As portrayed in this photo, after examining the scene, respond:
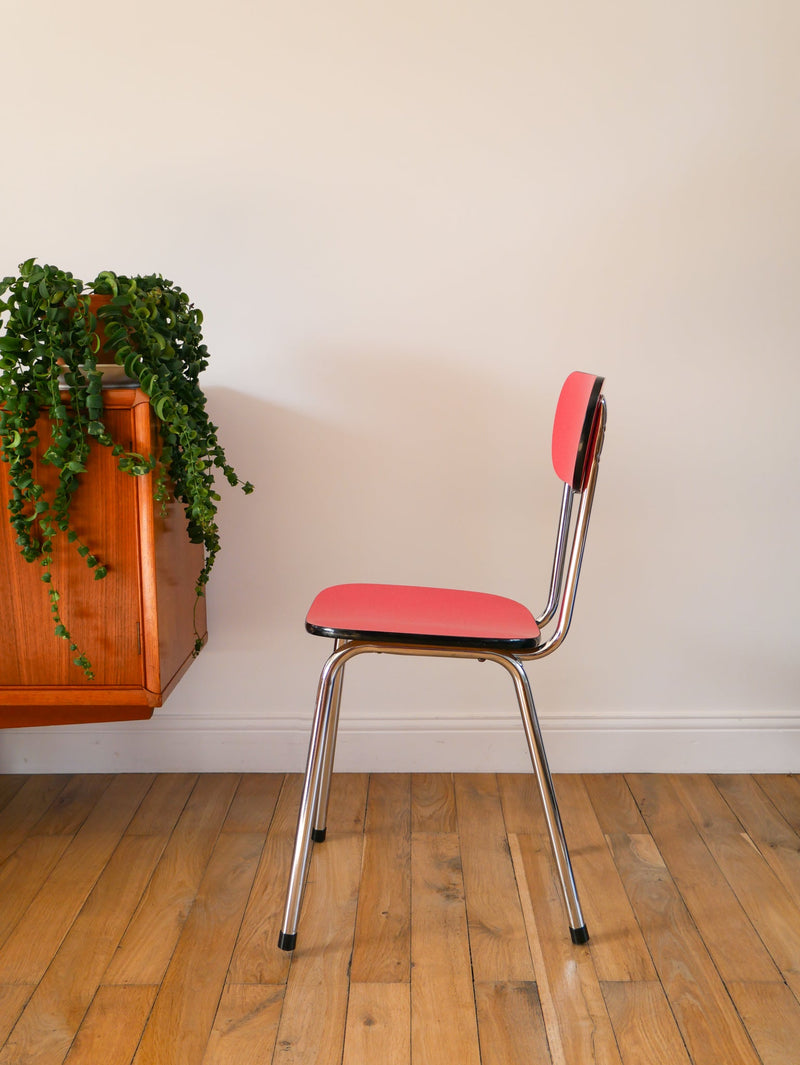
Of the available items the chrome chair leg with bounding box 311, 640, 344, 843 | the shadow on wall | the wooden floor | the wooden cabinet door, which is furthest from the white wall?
the wooden cabinet door

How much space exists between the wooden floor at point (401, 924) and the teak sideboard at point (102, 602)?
311 millimetres

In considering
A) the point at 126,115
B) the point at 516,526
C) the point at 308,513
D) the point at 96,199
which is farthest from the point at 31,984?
the point at 126,115

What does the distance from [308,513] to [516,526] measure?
0.46m

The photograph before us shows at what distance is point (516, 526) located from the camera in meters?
1.93

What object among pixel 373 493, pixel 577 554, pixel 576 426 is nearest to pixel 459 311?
pixel 373 493

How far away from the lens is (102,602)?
4.99ft

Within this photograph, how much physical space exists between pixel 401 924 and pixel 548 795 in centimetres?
33

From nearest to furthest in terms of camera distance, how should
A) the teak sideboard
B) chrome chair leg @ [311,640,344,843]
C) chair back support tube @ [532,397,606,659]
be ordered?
1. chair back support tube @ [532,397,606,659]
2. the teak sideboard
3. chrome chair leg @ [311,640,344,843]

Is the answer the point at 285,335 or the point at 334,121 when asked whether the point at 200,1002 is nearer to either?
the point at 285,335

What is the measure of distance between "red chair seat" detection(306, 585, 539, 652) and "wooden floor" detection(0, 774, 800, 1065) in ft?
1.59

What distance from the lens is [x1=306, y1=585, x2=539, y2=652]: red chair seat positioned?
1327 millimetres

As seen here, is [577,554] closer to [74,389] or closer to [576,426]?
[576,426]

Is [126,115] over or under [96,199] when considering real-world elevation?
over

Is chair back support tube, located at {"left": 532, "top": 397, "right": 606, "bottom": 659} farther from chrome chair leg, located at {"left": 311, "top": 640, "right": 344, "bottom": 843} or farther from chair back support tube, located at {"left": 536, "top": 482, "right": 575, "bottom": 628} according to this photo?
chrome chair leg, located at {"left": 311, "top": 640, "right": 344, "bottom": 843}
